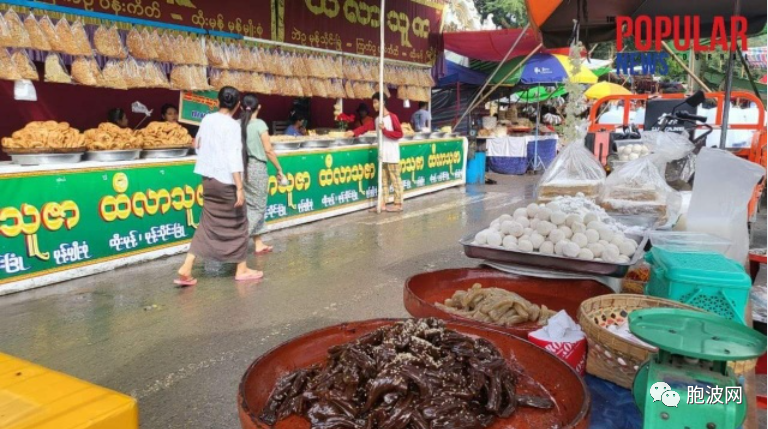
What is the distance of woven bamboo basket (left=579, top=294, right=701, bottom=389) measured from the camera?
1.95m

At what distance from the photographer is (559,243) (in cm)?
310

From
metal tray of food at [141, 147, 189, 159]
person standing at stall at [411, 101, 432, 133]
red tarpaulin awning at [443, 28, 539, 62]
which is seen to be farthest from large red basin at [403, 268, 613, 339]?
person standing at stall at [411, 101, 432, 133]

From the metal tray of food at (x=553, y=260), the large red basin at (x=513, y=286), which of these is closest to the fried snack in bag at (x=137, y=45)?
the metal tray of food at (x=553, y=260)

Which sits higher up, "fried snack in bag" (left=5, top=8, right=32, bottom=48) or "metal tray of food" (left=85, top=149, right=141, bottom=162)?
"fried snack in bag" (left=5, top=8, right=32, bottom=48)

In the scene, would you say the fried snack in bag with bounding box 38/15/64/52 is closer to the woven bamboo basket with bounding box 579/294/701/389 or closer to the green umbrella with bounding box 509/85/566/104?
the woven bamboo basket with bounding box 579/294/701/389

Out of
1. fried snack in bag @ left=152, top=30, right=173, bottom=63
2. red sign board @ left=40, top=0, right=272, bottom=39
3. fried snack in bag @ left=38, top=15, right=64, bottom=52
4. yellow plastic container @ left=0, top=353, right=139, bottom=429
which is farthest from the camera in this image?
fried snack in bag @ left=152, top=30, right=173, bottom=63

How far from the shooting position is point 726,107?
4.04 metres

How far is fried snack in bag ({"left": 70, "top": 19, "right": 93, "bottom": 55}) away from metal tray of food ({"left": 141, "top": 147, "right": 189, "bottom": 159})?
1682mm

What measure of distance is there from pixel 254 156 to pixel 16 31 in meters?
3.05

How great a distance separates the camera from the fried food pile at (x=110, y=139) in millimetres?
5969

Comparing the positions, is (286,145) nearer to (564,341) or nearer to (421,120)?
(421,120)

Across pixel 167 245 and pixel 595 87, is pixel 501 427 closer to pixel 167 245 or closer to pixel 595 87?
pixel 167 245

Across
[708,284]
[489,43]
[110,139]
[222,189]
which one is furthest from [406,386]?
[489,43]

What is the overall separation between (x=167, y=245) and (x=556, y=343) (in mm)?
5454
